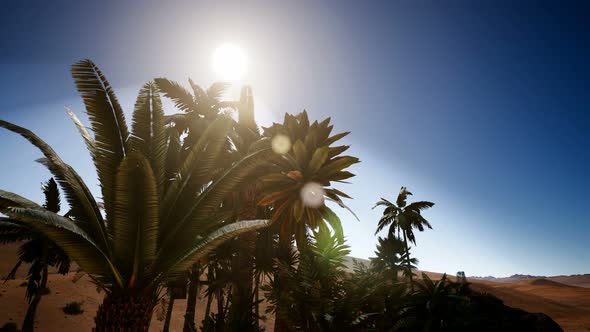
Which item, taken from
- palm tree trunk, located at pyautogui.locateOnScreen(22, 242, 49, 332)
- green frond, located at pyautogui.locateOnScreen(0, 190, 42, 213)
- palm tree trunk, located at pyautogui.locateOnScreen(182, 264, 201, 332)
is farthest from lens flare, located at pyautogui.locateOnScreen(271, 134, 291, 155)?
palm tree trunk, located at pyautogui.locateOnScreen(22, 242, 49, 332)

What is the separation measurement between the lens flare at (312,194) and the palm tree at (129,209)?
13.7 ft

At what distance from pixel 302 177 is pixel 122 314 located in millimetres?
7450

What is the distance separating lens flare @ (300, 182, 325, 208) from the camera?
38.2 feet

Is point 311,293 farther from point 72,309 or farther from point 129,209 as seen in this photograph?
point 72,309

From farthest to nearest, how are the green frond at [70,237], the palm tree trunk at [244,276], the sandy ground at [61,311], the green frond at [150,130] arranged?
the sandy ground at [61,311] → the palm tree trunk at [244,276] → the green frond at [150,130] → the green frond at [70,237]

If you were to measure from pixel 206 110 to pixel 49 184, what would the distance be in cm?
1255

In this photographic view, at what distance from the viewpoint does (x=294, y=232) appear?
12531 millimetres

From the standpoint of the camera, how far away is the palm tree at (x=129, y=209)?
5.70 m

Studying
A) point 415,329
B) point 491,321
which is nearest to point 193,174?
point 415,329

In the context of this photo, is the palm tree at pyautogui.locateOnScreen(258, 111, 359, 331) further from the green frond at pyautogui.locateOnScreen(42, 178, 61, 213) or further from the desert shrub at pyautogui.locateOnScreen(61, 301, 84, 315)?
the desert shrub at pyautogui.locateOnScreen(61, 301, 84, 315)

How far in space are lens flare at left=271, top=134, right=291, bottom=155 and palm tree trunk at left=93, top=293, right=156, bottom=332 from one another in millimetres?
7414

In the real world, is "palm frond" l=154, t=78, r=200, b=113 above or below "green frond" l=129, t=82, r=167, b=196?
above

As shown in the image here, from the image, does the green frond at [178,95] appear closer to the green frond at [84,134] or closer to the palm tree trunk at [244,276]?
the palm tree trunk at [244,276]

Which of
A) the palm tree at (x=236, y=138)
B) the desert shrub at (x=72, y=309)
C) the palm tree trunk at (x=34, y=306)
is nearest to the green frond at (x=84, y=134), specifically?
the palm tree at (x=236, y=138)
